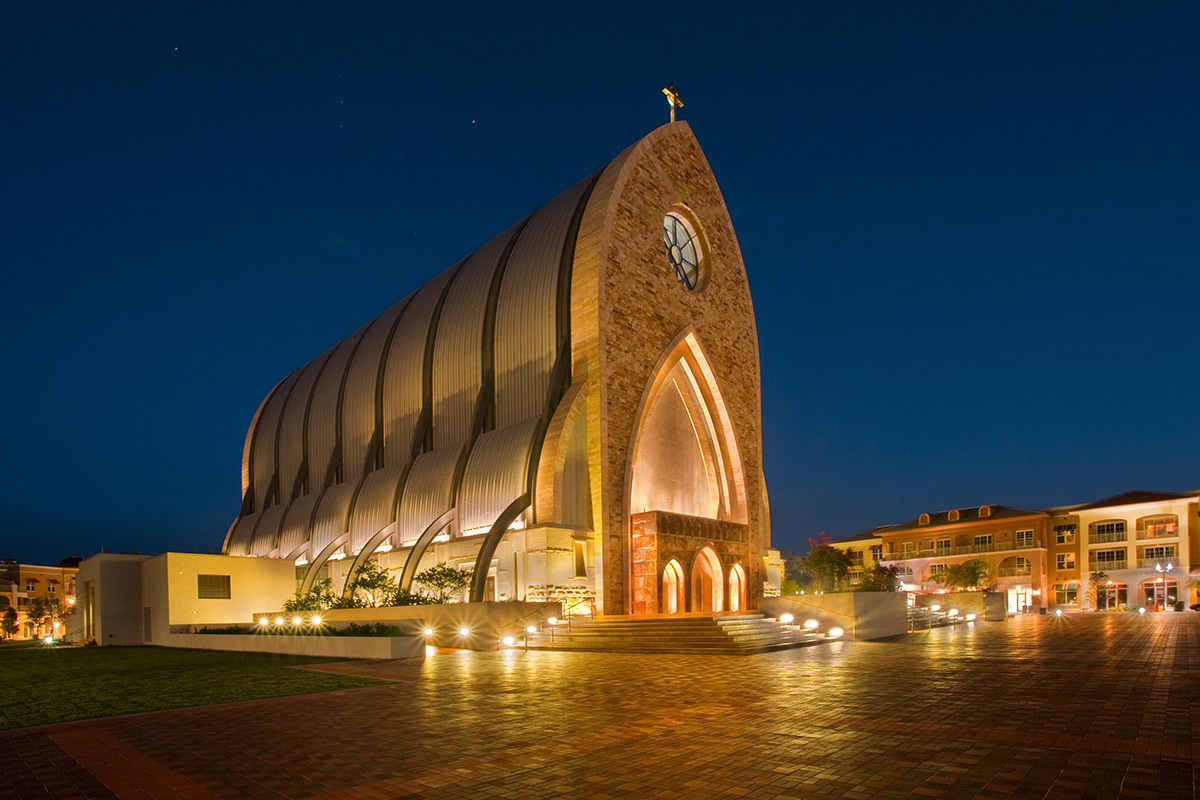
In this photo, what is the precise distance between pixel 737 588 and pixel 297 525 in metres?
23.2

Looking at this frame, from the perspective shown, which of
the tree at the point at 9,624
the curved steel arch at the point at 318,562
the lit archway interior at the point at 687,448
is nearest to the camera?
the lit archway interior at the point at 687,448

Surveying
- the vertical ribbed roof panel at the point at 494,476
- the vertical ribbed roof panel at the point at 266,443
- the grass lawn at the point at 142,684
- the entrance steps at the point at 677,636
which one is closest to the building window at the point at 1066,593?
the entrance steps at the point at 677,636

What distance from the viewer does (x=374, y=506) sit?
3716 centimetres

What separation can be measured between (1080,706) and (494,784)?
703 cm

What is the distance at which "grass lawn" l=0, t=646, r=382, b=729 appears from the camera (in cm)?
1109

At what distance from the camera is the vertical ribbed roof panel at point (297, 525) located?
4218 centimetres

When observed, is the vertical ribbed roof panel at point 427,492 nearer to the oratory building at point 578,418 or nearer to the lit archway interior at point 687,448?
the oratory building at point 578,418

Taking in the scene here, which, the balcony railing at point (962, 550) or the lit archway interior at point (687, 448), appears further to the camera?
the balcony railing at point (962, 550)

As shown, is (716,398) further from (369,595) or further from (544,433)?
(369,595)

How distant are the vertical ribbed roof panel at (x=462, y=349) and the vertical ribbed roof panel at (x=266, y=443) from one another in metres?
18.8

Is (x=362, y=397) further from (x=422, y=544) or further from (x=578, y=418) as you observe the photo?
(x=578, y=418)

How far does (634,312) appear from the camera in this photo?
103ft

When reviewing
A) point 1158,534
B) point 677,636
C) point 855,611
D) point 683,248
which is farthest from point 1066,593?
point 677,636

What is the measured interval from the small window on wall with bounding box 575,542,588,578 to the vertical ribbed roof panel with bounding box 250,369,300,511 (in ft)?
93.1
